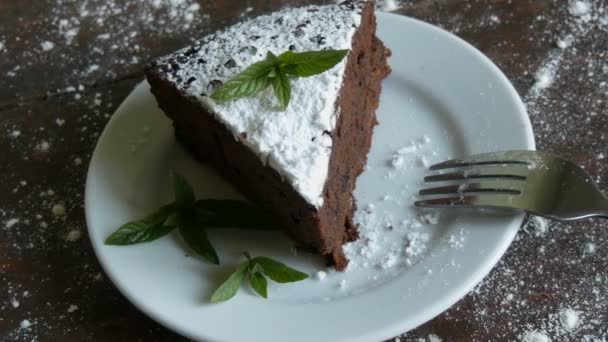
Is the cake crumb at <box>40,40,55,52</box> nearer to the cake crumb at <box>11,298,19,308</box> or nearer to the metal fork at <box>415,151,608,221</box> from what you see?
the cake crumb at <box>11,298,19,308</box>

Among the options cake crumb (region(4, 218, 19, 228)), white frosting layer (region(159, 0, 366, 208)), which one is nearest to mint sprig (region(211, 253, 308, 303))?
white frosting layer (region(159, 0, 366, 208))

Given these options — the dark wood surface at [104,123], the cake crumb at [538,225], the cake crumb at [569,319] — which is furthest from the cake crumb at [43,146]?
the cake crumb at [569,319]

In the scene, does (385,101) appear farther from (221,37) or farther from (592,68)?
(592,68)

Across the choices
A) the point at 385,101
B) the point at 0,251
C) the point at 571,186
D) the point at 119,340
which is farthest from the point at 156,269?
the point at 571,186

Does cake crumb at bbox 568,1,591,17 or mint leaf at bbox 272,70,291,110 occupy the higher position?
cake crumb at bbox 568,1,591,17

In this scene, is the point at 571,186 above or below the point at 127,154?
above
